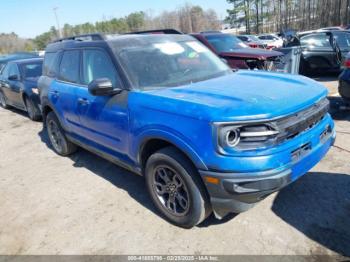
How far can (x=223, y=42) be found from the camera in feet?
31.3

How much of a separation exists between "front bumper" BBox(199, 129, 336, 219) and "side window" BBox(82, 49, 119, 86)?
1701 millimetres

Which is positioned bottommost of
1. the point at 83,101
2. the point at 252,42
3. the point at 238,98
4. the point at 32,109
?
the point at 32,109

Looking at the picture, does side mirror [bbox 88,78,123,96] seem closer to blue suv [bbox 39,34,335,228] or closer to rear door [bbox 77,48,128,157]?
blue suv [bbox 39,34,335,228]

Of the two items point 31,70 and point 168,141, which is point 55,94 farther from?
point 31,70

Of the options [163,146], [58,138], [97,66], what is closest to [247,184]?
[163,146]

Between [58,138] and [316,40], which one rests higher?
[316,40]

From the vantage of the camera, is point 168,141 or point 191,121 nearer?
point 191,121

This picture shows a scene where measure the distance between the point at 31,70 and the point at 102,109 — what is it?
19.9 ft

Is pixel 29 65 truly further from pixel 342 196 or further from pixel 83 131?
pixel 342 196

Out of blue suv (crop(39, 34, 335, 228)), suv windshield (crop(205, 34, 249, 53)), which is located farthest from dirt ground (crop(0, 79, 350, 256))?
suv windshield (crop(205, 34, 249, 53))

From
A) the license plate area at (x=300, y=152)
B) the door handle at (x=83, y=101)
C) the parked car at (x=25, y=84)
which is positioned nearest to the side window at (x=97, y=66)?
the door handle at (x=83, y=101)

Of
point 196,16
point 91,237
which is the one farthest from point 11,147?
point 196,16

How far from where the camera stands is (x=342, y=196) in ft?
11.8

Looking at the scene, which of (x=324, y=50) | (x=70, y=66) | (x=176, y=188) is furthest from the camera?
(x=324, y=50)
